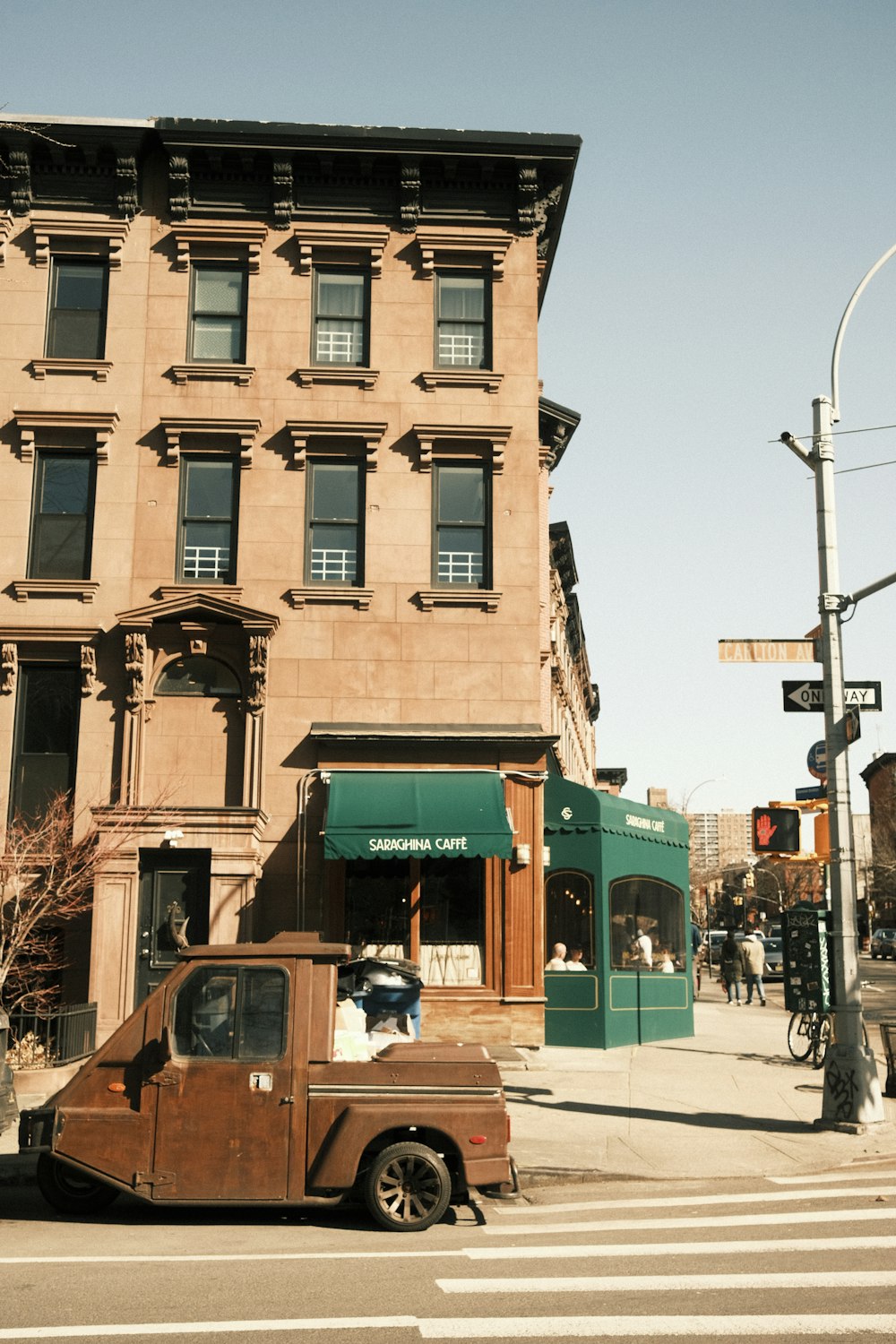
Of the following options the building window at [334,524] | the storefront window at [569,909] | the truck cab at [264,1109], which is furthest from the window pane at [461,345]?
the truck cab at [264,1109]

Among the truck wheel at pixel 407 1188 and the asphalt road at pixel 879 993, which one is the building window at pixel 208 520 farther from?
the asphalt road at pixel 879 993

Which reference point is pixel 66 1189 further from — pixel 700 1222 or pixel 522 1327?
pixel 700 1222

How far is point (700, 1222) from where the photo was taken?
9.45 metres

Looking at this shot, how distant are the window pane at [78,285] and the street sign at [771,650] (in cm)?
1235

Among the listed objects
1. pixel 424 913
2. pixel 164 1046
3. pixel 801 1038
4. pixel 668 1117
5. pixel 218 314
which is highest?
pixel 218 314

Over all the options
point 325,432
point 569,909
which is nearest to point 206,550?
point 325,432

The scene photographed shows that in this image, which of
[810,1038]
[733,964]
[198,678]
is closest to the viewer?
[810,1038]

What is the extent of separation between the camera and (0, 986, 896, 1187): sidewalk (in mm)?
11578

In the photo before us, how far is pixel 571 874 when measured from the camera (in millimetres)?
20281

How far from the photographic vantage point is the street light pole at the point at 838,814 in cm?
1321

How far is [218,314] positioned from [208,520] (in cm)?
356

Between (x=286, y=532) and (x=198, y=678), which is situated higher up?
(x=286, y=532)

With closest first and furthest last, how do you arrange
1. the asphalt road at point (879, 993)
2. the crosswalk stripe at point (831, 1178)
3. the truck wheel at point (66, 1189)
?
1. the truck wheel at point (66, 1189)
2. the crosswalk stripe at point (831, 1178)
3. the asphalt road at point (879, 993)

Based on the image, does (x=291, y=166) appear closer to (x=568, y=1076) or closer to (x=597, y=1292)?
(x=568, y=1076)
